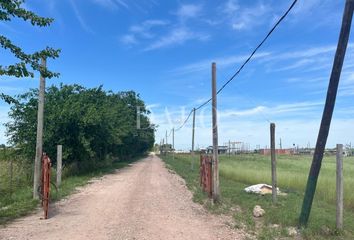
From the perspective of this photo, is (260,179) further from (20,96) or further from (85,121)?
(20,96)

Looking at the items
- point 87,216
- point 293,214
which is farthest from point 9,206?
point 293,214

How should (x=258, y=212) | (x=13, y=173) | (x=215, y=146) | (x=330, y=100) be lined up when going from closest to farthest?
(x=330, y=100) → (x=258, y=212) → (x=215, y=146) → (x=13, y=173)

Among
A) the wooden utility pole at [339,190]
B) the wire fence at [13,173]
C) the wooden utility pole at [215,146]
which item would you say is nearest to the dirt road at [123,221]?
the wooden utility pole at [215,146]

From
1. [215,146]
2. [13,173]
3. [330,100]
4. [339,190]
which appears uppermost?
[330,100]

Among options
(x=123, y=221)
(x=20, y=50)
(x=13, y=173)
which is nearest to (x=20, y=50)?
(x=20, y=50)

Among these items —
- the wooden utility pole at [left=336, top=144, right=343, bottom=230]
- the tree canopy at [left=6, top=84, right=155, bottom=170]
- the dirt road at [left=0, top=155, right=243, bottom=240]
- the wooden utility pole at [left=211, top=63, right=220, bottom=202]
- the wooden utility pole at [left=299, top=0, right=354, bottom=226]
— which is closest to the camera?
the wooden utility pole at [left=299, top=0, right=354, bottom=226]

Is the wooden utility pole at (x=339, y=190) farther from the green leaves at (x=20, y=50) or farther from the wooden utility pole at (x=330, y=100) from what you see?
the green leaves at (x=20, y=50)

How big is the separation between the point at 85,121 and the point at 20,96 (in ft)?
14.3

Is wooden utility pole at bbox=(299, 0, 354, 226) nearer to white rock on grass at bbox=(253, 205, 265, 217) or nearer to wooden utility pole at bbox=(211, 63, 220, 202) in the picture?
white rock on grass at bbox=(253, 205, 265, 217)

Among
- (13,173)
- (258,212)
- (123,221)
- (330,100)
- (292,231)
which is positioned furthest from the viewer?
(13,173)

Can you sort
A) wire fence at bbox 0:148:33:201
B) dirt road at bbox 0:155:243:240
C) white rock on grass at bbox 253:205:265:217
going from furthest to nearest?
wire fence at bbox 0:148:33:201
white rock on grass at bbox 253:205:265:217
dirt road at bbox 0:155:243:240

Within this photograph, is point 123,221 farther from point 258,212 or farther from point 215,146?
point 215,146

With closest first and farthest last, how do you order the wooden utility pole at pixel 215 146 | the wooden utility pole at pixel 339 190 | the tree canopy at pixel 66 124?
1. the wooden utility pole at pixel 339 190
2. the wooden utility pole at pixel 215 146
3. the tree canopy at pixel 66 124

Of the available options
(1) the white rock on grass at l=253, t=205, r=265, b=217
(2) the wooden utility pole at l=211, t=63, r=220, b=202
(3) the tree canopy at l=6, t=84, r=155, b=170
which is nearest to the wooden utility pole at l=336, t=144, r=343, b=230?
(1) the white rock on grass at l=253, t=205, r=265, b=217
